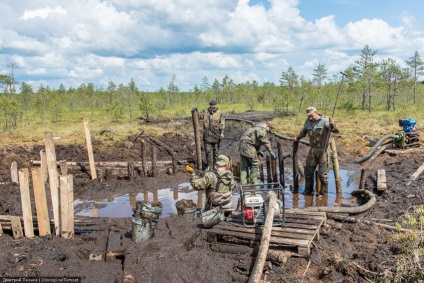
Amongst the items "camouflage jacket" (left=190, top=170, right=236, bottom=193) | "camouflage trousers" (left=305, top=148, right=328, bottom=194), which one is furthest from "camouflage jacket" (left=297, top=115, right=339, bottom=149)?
"camouflage jacket" (left=190, top=170, right=236, bottom=193)

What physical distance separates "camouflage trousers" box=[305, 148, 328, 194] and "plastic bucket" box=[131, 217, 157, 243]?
474 cm

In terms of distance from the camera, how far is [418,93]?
48.5 meters

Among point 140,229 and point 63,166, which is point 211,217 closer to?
point 140,229

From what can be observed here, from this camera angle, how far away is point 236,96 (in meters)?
55.3

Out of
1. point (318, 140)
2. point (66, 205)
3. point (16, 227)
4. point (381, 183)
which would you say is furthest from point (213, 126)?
point (16, 227)

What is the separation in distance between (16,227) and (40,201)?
74cm

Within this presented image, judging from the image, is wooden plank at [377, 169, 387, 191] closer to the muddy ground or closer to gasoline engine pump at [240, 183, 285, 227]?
the muddy ground

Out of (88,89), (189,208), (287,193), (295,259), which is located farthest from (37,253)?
(88,89)

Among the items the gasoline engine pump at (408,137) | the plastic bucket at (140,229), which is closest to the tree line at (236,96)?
the gasoline engine pump at (408,137)

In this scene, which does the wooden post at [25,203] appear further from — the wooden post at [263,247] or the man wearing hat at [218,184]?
the wooden post at [263,247]

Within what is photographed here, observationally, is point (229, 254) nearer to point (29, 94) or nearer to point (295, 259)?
point (295, 259)

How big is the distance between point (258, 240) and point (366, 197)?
4444 millimetres

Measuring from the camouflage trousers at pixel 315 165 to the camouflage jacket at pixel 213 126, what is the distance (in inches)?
137

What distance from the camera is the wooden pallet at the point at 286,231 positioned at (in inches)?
226
